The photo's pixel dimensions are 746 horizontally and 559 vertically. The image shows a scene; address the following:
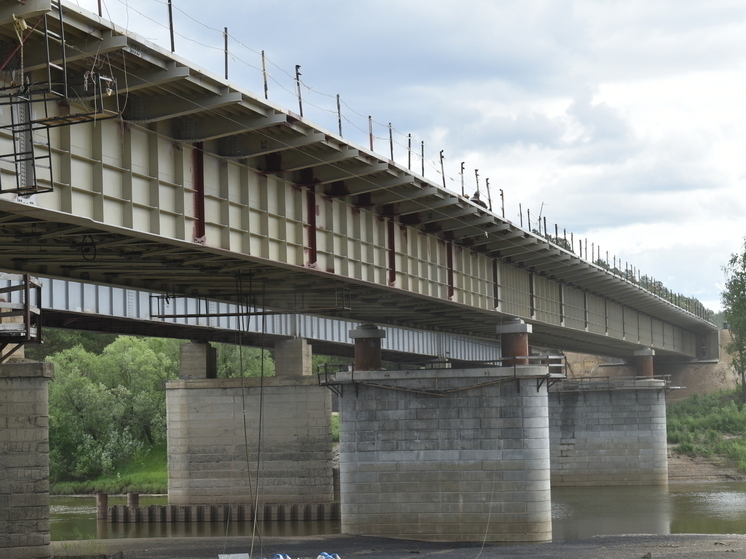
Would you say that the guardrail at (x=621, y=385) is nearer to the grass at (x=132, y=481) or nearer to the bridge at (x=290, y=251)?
the bridge at (x=290, y=251)

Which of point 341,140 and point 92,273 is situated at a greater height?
point 341,140

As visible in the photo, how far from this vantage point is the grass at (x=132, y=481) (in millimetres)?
77500

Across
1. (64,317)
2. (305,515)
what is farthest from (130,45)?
(305,515)

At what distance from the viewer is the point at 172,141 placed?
22.2 m

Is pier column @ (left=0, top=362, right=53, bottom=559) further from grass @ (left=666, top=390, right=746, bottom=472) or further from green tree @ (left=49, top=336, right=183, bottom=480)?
grass @ (left=666, top=390, right=746, bottom=472)

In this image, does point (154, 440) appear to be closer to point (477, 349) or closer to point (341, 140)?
point (477, 349)

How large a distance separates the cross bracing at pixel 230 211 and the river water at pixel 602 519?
12.6 m

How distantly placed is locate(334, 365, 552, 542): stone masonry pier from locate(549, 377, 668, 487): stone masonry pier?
34613mm

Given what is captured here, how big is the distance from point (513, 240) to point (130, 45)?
23.8m

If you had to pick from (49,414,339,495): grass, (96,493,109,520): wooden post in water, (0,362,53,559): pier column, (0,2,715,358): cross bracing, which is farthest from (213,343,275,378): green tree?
(0,362,53,559): pier column

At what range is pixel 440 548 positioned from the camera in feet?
122

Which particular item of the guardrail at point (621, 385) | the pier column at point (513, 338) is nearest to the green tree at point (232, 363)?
the guardrail at point (621, 385)

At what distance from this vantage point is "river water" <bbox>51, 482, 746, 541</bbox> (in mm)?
47812

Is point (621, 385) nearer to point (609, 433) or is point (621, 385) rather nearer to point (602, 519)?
point (609, 433)
